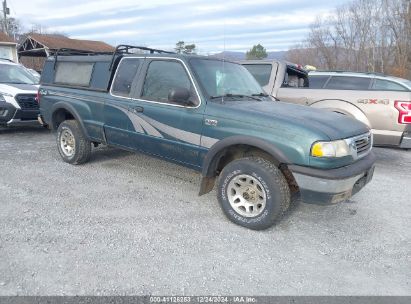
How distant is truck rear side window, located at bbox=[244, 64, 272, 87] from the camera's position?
7.29 m

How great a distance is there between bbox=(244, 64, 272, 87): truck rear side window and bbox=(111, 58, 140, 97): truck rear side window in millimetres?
2902

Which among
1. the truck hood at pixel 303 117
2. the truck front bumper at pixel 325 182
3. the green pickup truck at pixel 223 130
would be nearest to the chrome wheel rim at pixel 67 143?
the green pickup truck at pixel 223 130

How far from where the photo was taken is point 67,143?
6.29 metres

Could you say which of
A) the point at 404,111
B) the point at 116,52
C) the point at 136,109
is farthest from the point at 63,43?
the point at 404,111

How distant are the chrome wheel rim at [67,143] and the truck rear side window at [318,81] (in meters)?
4.78

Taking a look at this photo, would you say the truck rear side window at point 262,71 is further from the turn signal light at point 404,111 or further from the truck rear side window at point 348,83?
the turn signal light at point 404,111

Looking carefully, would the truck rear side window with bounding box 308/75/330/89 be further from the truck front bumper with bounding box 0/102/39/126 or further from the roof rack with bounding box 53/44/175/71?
the truck front bumper with bounding box 0/102/39/126

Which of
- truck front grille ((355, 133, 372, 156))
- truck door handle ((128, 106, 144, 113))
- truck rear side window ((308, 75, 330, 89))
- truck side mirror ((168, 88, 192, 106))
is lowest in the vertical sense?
truck front grille ((355, 133, 372, 156))

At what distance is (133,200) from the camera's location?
15.5 ft

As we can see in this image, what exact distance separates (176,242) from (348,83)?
5.45 metres

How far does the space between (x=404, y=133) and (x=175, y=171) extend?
159 inches

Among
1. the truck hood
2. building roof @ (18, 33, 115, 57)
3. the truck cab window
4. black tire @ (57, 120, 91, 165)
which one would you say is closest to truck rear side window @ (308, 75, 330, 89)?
the truck hood

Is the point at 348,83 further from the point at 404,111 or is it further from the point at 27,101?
the point at 27,101

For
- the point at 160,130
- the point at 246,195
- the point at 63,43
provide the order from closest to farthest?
the point at 246,195 → the point at 160,130 → the point at 63,43
